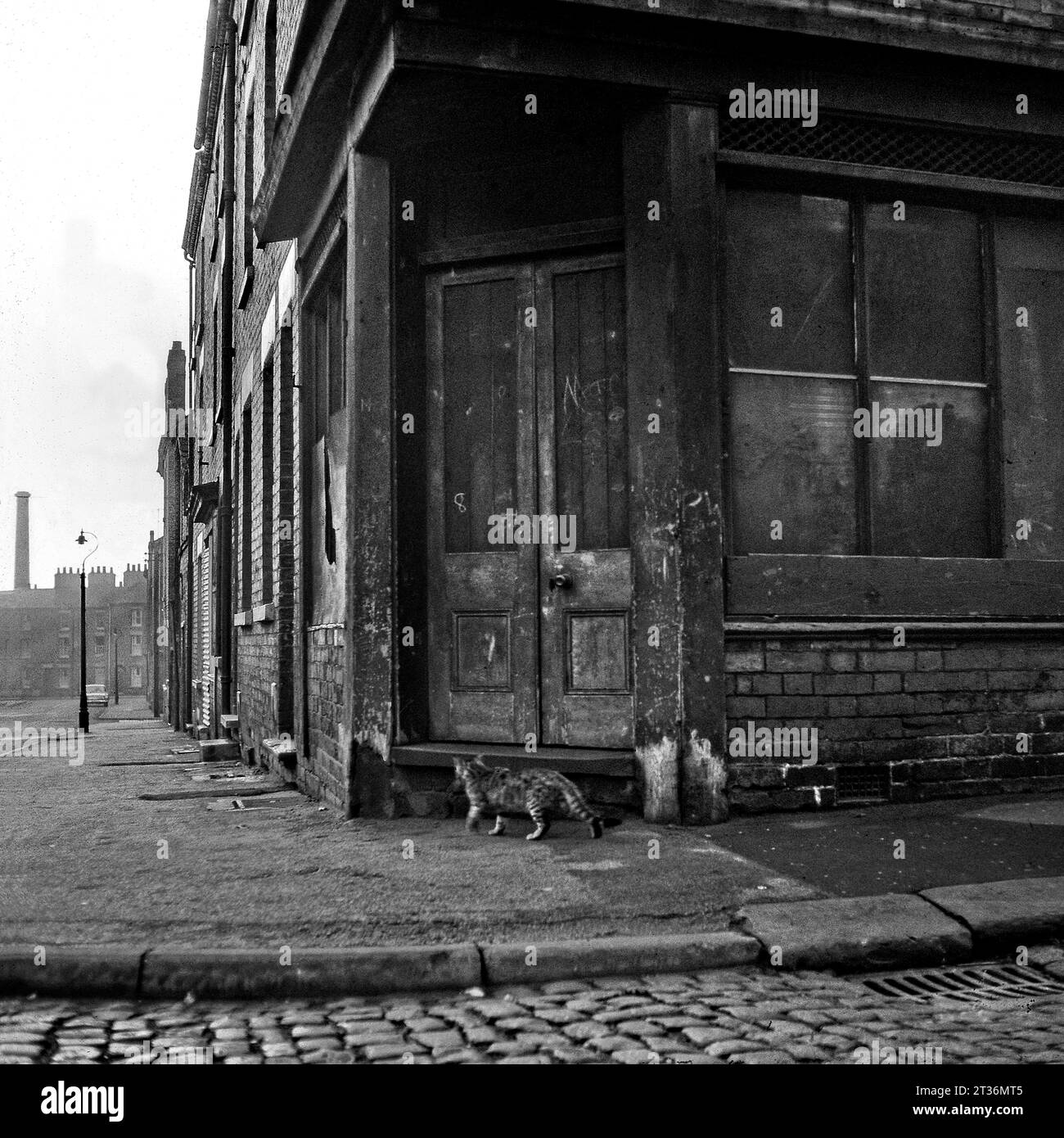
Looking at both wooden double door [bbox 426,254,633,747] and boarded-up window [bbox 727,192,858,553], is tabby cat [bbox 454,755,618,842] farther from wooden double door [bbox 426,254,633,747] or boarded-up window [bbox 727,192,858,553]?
boarded-up window [bbox 727,192,858,553]

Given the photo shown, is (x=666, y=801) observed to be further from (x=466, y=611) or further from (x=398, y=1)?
(x=398, y=1)

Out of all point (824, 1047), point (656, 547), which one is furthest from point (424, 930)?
point (656, 547)

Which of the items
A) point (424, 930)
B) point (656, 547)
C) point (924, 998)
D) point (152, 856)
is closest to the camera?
point (924, 998)

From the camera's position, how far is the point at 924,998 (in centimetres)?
400

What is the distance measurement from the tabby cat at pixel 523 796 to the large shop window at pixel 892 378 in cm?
176

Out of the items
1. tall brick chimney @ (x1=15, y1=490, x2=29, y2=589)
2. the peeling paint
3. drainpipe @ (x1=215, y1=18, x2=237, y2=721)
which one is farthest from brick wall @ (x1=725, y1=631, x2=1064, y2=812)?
tall brick chimney @ (x1=15, y1=490, x2=29, y2=589)

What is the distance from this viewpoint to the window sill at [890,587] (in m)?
6.67

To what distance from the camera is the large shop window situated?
6961 mm

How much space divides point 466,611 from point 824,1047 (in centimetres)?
423

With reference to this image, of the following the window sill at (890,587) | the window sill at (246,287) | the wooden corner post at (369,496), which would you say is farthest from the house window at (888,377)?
the window sill at (246,287)

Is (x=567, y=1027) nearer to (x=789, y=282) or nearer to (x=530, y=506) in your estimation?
(x=530, y=506)

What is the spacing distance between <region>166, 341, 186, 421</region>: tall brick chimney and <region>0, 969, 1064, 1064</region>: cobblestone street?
29.7 metres

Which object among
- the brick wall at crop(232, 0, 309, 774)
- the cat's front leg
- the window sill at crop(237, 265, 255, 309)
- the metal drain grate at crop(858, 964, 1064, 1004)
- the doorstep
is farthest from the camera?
the window sill at crop(237, 265, 255, 309)

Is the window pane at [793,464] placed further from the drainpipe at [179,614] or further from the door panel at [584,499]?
the drainpipe at [179,614]
